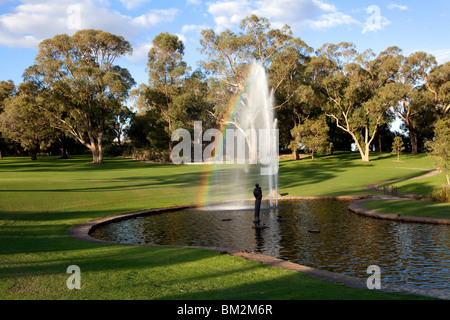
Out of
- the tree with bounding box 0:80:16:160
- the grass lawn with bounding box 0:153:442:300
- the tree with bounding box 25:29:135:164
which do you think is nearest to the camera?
the grass lawn with bounding box 0:153:442:300

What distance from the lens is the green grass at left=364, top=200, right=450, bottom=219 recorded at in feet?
58.3

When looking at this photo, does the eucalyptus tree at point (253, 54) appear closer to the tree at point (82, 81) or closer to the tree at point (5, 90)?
the tree at point (82, 81)

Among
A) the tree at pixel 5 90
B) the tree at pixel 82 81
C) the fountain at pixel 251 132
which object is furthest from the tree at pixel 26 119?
the fountain at pixel 251 132

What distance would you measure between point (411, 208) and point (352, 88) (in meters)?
49.3

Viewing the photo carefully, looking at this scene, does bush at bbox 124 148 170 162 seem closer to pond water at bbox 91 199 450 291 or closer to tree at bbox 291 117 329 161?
tree at bbox 291 117 329 161

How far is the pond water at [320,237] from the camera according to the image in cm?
1041

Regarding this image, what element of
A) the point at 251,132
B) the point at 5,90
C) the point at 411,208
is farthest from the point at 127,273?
the point at 5,90

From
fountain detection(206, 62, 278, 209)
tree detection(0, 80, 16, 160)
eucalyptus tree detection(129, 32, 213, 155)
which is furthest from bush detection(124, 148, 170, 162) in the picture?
tree detection(0, 80, 16, 160)

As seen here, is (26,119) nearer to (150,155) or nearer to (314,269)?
(150,155)

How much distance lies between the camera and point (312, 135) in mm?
66938

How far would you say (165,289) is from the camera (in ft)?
23.7

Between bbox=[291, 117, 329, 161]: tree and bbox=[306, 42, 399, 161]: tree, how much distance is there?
3545mm
